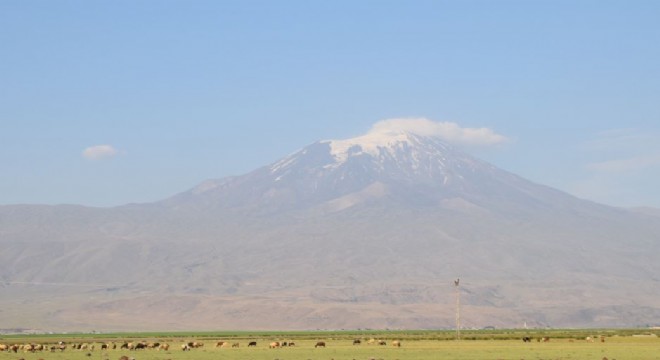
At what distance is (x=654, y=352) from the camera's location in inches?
2707

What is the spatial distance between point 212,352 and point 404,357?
15.5m

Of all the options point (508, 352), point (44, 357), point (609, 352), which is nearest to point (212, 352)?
point (44, 357)

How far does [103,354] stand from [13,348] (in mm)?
9961

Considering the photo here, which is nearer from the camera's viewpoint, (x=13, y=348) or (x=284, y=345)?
(x=13, y=348)

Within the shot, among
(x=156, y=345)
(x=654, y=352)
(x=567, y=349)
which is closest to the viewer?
(x=654, y=352)

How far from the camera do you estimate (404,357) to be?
210 feet

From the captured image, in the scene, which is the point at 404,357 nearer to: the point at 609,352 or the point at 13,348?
the point at 609,352

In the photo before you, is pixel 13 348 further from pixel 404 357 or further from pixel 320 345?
pixel 404 357

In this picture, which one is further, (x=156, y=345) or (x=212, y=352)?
(x=156, y=345)

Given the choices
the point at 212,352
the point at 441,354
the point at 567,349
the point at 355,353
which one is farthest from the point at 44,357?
the point at 567,349

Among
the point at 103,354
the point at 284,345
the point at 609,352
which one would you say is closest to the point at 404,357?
the point at 609,352

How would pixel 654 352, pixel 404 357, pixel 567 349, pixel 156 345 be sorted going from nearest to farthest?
pixel 404 357
pixel 654 352
pixel 567 349
pixel 156 345

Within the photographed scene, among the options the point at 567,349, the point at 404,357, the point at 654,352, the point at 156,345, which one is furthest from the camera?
the point at 156,345

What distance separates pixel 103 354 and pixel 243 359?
11233 millimetres
